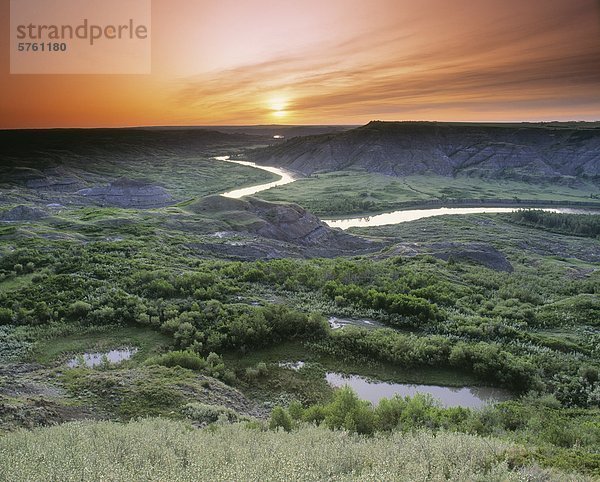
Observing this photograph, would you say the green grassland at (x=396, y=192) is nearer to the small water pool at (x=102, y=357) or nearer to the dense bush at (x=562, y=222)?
the dense bush at (x=562, y=222)

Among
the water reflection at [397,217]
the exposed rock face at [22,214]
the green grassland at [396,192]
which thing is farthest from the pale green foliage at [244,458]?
the green grassland at [396,192]

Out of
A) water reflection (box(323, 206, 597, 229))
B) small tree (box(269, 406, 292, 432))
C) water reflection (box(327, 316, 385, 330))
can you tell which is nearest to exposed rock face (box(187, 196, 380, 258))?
water reflection (box(323, 206, 597, 229))

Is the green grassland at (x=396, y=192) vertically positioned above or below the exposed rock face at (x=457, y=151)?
below

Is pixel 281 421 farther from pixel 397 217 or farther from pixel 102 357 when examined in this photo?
pixel 397 217

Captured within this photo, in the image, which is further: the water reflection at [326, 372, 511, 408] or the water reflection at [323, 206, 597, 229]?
the water reflection at [323, 206, 597, 229]

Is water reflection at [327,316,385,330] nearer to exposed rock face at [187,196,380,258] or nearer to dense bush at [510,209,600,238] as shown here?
exposed rock face at [187,196,380,258]

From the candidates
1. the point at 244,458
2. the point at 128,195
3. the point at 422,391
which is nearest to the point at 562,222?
the point at 422,391

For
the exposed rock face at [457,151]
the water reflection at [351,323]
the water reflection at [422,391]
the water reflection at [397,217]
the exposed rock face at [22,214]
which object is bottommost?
the water reflection at [422,391]
